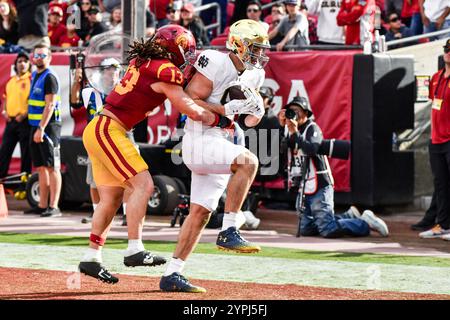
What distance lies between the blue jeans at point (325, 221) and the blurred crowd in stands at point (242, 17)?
3.31 meters

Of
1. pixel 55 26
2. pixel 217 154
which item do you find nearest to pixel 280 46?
pixel 55 26

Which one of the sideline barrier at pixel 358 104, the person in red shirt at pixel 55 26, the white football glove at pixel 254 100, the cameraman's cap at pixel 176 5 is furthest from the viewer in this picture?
the person in red shirt at pixel 55 26

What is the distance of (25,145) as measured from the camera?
16016 millimetres

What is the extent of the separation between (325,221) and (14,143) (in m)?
5.88

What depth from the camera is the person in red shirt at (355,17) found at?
50.8ft

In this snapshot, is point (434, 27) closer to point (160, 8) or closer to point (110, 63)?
point (160, 8)

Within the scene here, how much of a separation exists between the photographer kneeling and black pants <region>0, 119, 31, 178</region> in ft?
15.9

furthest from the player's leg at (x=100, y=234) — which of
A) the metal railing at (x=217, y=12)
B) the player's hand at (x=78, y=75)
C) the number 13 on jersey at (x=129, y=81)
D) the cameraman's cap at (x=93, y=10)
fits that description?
the metal railing at (x=217, y=12)

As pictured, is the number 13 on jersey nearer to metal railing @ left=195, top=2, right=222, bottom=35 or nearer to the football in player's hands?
the football in player's hands

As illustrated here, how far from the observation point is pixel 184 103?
26.0 ft

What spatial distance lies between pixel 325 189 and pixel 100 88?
2818 millimetres

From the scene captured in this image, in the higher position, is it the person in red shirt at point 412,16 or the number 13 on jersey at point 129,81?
the person in red shirt at point 412,16

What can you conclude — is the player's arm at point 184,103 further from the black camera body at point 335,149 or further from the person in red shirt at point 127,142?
the black camera body at point 335,149
